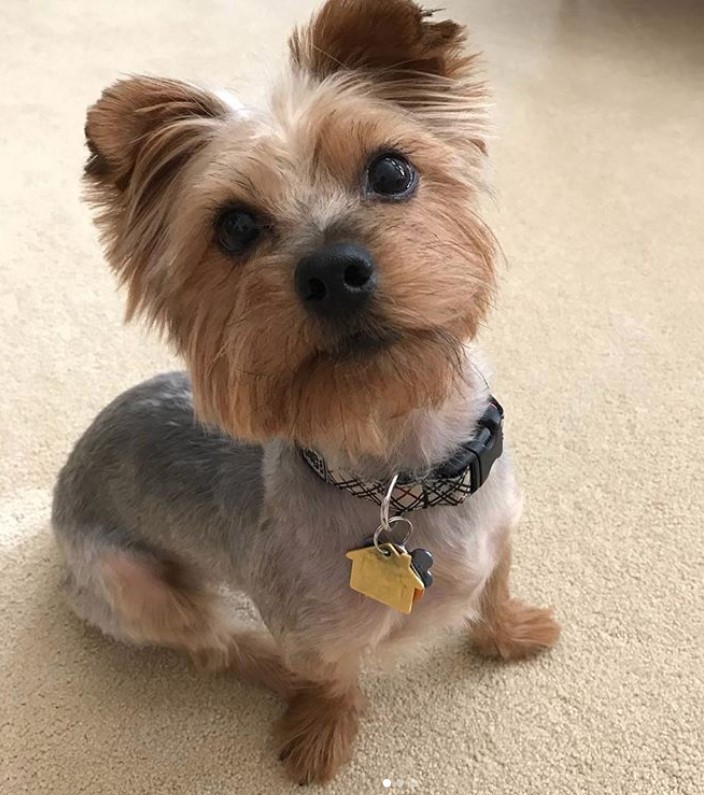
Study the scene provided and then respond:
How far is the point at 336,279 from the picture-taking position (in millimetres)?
894

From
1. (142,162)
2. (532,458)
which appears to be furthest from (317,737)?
(142,162)

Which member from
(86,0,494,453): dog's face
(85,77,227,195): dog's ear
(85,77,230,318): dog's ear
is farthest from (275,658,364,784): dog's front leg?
(85,77,227,195): dog's ear

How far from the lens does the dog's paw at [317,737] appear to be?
56.3 inches

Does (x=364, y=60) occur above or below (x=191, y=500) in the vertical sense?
above

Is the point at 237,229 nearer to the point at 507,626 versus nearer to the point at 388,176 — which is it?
the point at 388,176

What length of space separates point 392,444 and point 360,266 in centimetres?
31

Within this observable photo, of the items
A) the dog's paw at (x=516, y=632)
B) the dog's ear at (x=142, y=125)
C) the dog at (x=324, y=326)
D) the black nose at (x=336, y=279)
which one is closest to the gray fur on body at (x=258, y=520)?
the dog at (x=324, y=326)

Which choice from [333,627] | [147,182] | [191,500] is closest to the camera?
[147,182]

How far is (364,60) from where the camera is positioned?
109 centimetres

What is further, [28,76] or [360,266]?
[28,76]

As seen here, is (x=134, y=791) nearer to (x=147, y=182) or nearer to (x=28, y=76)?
(x=147, y=182)

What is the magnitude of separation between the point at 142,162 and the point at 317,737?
886 millimetres

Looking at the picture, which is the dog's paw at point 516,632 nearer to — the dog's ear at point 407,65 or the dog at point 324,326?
the dog at point 324,326

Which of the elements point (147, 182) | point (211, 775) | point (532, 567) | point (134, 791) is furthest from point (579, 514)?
point (147, 182)
